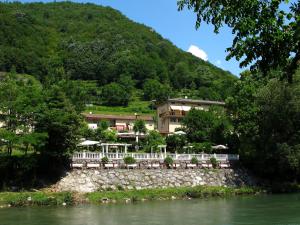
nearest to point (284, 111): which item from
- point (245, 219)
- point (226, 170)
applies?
point (226, 170)

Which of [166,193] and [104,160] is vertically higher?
[104,160]

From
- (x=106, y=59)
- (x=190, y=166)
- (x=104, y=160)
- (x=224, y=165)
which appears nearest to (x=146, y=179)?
(x=104, y=160)

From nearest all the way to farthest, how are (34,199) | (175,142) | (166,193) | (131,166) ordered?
(34,199) → (166,193) → (131,166) → (175,142)

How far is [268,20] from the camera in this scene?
8.98m

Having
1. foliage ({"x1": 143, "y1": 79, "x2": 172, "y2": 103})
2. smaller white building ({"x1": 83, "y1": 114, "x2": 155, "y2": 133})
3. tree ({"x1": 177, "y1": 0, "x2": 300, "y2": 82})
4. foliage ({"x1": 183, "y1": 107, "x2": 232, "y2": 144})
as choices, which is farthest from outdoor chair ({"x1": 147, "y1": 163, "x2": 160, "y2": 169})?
foliage ({"x1": 143, "y1": 79, "x2": 172, "y2": 103})

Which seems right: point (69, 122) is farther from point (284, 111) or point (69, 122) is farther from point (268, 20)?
point (268, 20)

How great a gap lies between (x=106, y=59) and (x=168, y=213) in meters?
126

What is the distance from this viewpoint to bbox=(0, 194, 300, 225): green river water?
86.0ft

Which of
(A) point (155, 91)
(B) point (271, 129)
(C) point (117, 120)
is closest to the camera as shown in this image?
(B) point (271, 129)

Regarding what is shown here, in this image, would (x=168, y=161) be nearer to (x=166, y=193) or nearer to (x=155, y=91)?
(x=166, y=193)

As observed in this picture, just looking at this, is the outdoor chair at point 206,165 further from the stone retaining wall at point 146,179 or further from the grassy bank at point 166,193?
the grassy bank at point 166,193

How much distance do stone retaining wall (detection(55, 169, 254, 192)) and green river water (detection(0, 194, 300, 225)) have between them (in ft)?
18.1

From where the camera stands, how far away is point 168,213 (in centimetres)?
3012

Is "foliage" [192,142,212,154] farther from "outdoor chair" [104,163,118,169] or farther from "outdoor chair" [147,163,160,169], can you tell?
"outdoor chair" [104,163,118,169]
